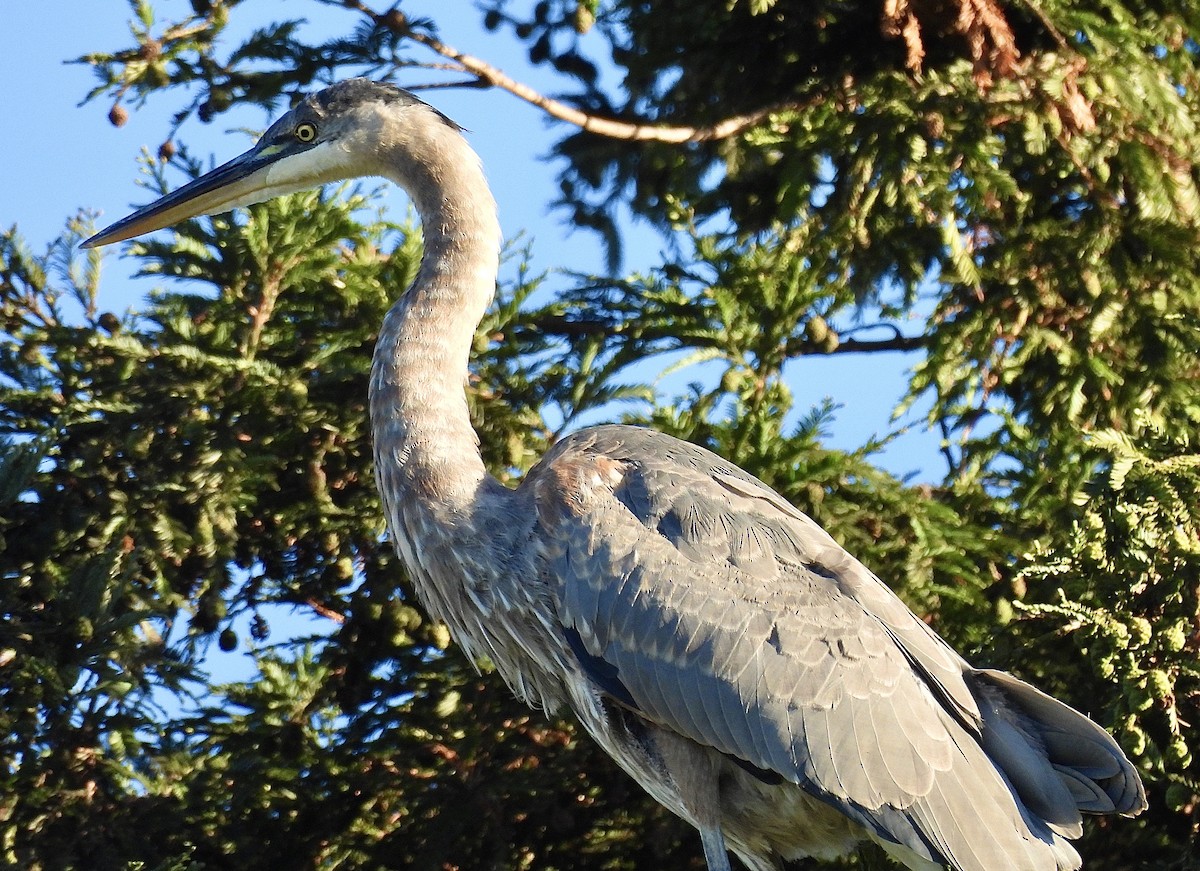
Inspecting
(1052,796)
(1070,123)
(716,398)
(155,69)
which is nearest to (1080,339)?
(1070,123)

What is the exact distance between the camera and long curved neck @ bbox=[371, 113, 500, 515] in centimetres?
402

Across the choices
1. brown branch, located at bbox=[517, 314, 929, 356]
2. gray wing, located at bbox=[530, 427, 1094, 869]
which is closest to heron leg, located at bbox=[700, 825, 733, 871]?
gray wing, located at bbox=[530, 427, 1094, 869]

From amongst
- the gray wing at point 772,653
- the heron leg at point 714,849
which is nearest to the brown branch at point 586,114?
the gray wing at point 772,653

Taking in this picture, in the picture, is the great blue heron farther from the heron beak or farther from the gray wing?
the heron beak

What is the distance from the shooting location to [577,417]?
15.2ft

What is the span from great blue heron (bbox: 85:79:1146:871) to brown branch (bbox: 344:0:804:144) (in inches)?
37.7

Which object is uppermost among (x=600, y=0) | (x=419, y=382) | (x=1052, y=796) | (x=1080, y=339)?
(x=600, y=0)

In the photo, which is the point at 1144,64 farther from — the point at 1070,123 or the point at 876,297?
the point at 876,297

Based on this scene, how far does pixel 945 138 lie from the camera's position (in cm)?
499

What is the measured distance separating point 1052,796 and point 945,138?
7.46ft

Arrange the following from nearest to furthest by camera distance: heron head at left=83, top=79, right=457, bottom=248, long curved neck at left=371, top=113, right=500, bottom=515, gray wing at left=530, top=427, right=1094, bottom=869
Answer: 1. gray wing at left=530, top=427, right=1094, bottom=869
2. long curved neck at left=371, top=113, right=500, bottom=515
3. heron head at left=83, top=79, right=457, bottom=248

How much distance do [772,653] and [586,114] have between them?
240cm

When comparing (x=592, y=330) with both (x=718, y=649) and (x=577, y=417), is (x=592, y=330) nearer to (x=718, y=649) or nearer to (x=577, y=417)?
(x=577, y=417)

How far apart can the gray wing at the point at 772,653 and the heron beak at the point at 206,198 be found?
139cm
